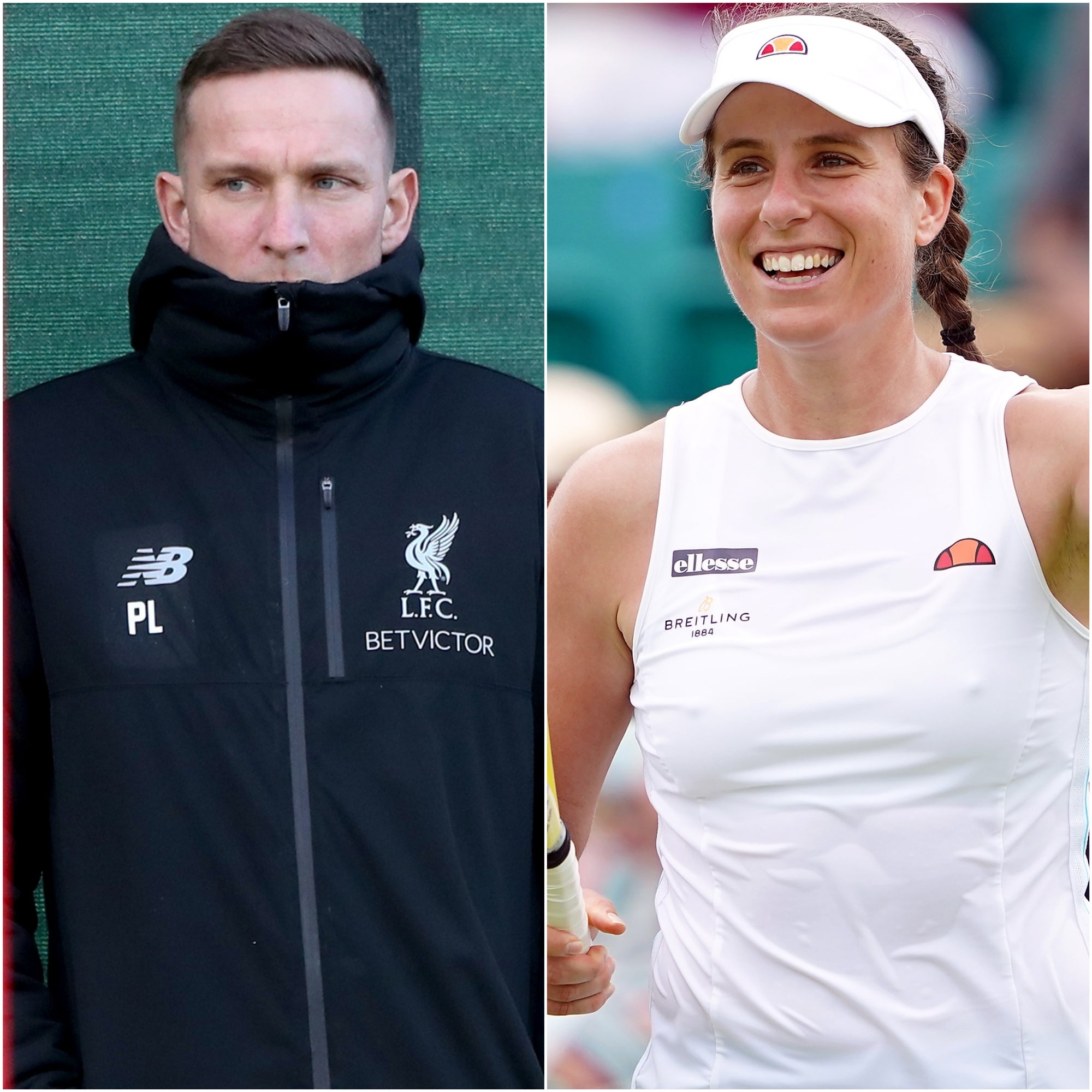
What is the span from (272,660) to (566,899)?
0.36m

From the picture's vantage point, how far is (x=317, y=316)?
1.02 m

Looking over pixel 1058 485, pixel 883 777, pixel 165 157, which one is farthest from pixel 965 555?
pixel 165 157

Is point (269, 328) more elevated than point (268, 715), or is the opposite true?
point (269, 328)

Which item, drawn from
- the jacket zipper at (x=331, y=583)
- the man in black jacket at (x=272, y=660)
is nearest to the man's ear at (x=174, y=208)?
the man in black jacket at (x=272, y=660)

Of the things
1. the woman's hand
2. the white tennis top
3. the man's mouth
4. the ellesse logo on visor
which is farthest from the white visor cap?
the woman's hand

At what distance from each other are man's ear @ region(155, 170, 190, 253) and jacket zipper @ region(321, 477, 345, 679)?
267 millimetres

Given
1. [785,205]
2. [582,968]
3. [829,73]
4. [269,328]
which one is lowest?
[582,968]

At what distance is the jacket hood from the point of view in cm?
101

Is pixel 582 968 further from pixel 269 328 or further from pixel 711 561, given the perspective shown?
pixel 269 328

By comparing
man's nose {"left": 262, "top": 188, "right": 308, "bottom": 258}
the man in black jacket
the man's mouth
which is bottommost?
the man in black jacket

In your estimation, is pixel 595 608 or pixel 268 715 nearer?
pixel 268 715

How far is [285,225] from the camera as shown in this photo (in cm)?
102

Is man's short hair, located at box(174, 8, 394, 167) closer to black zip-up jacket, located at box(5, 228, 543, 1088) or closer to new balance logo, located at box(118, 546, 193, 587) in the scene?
black zip-up jacket, located at box(5, 228, 543, 1088)

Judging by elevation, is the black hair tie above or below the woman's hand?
above
